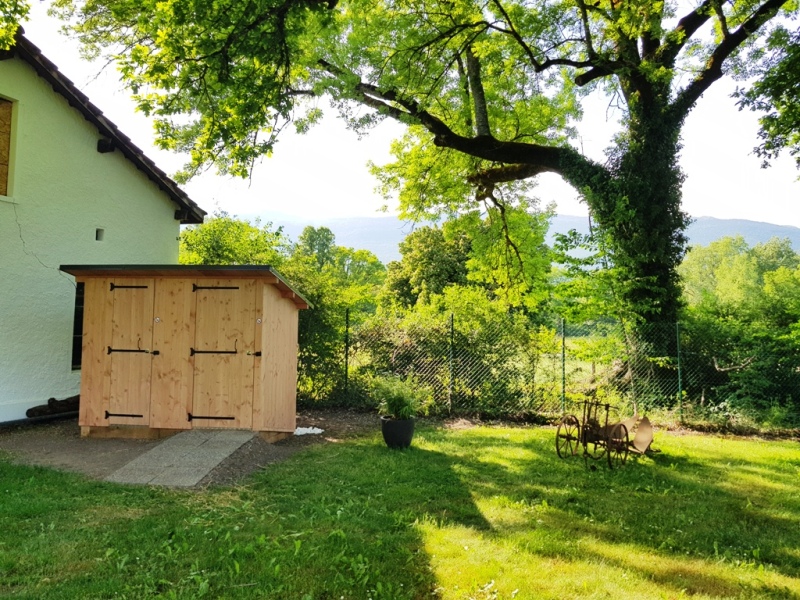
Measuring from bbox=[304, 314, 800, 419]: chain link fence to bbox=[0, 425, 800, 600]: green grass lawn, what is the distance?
3.88m

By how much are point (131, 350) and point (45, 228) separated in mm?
3821

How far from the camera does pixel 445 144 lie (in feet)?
46.3

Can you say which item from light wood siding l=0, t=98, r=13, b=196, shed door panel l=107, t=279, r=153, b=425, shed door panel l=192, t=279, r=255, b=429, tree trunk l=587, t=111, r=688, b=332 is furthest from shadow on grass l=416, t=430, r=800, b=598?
light wood siding l=0, t=98, r=13, b=196

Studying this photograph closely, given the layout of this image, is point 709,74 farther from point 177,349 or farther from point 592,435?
point 177,349

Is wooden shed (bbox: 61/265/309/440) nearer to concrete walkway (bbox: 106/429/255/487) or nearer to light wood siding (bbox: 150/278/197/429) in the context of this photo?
light wood siding (bbox: 150/278/197/429)

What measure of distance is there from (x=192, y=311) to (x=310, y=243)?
58977mm

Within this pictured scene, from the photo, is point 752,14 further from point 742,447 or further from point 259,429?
point 259,429

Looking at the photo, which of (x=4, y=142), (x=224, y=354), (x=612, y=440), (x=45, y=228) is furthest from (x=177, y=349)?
(x=612, y=440)

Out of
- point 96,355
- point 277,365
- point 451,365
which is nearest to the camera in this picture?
point 96,355

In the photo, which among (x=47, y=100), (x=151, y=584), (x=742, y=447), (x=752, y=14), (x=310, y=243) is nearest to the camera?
(x=151, y=584)

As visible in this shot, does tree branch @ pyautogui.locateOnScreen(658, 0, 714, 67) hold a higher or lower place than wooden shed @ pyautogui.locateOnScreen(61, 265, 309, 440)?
higher

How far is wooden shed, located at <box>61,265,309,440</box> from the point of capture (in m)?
8.36

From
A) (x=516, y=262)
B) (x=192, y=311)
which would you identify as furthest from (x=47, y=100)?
(x=516, y=262)

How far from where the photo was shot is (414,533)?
462cm
